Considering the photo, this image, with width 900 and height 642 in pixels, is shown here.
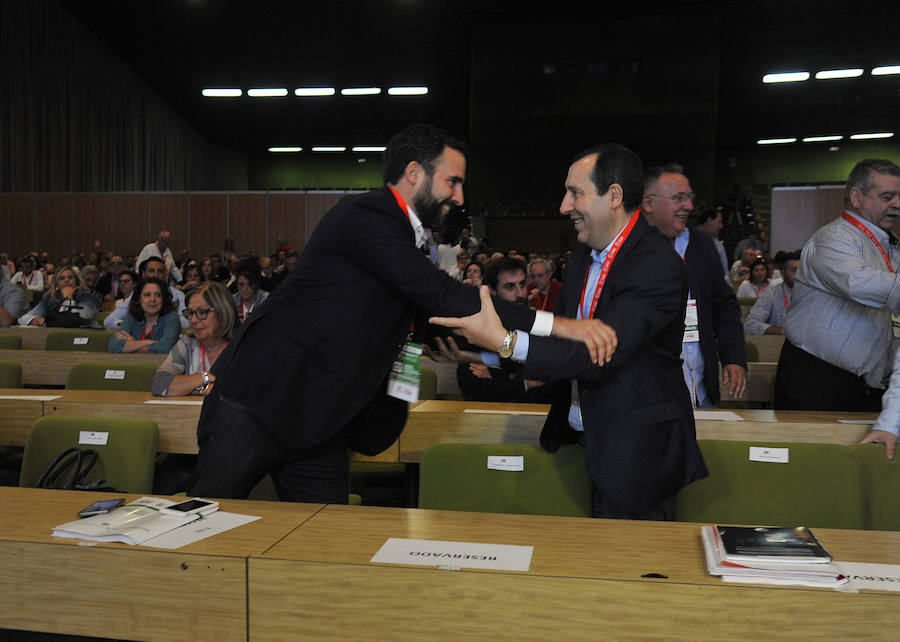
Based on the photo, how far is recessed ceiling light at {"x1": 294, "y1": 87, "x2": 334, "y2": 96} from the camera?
1978cm

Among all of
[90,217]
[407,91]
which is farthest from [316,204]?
→ [90,217]

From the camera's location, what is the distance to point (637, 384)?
206 cm

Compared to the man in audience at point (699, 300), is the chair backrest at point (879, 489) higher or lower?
lower

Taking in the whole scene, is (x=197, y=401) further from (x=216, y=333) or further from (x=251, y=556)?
(x=251, y=556)

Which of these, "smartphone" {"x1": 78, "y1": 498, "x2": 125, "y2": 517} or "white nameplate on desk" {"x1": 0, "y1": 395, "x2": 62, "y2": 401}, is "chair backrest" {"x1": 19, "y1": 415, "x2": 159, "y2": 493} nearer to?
"white nameplate on desk" {"x1": 0, "y1": 395, "x2": 62, "y2": 401}

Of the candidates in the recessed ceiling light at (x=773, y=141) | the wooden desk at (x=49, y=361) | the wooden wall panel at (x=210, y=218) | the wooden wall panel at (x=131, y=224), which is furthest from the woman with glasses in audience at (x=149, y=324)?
the recessed ceiling light at (x=773, y=141)

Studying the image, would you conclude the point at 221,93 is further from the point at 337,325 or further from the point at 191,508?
the point at 191,508

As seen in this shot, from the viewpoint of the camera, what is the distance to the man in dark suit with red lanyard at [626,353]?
202 cm

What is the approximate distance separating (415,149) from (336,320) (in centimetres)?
52

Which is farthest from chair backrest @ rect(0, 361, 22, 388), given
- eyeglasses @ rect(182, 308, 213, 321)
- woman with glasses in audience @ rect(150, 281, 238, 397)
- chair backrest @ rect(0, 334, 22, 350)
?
chair backrest @ rect(0, 334, 22, 350)

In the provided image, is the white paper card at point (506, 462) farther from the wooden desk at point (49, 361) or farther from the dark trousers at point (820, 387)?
the wooden desk at point (49, 361)

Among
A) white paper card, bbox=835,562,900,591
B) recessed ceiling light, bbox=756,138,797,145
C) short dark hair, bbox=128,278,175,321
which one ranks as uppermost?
recessed ceiling light, bbox=756,138,797,145

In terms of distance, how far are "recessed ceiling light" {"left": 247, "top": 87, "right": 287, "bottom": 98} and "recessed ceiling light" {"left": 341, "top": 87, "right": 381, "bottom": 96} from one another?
1.50m

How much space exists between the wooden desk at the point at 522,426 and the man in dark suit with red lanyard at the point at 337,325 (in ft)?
3.45
